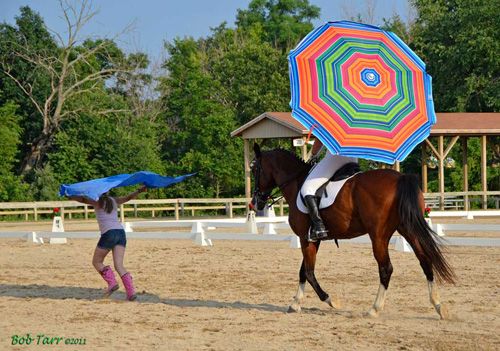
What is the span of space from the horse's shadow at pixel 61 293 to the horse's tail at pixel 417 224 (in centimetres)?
363

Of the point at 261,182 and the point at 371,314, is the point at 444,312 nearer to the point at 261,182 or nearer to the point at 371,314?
the point at 371,314

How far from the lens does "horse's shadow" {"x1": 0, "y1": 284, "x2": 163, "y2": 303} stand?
32.1 ft

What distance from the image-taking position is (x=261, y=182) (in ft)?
30.2

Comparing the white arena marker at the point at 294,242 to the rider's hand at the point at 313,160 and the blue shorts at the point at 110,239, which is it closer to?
the blue shorts at the point at 110,239

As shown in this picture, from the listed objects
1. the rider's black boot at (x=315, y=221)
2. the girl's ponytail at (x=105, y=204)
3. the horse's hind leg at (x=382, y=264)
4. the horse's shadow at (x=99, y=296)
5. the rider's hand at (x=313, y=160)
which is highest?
the rider's hand at (x=313, y=160)

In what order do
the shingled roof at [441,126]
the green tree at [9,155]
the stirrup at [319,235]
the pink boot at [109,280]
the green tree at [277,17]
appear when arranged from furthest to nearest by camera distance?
the green tree at [277,17] → the green tree at [9,155] → the shingled roof at [441,126] → the pink boot at [109,280] → the stirrup at [319,235]

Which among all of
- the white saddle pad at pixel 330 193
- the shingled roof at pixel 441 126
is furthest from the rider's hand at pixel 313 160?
the shingled roof at pixel 441 126

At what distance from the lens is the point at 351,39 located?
825 centimetres

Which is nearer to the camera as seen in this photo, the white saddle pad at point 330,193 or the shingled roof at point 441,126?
the white saddle pad at point 330,193

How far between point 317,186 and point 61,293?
446 centimetres

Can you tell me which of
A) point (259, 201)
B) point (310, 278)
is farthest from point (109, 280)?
point (310, 278)

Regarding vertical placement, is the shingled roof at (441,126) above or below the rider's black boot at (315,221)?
above

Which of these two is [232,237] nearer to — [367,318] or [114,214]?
[114,214]

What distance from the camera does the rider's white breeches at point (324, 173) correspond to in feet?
27.1
